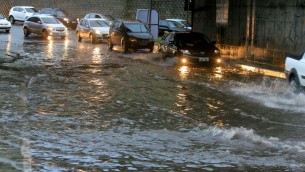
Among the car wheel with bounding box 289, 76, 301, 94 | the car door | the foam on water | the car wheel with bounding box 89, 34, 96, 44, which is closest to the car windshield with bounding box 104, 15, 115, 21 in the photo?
the car wheel with bounding box 89, 34, 96, 44

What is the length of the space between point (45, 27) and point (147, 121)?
Answer: 2929 centimetres

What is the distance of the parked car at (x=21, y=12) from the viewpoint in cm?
5131

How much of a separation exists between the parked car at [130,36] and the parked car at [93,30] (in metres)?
4.20

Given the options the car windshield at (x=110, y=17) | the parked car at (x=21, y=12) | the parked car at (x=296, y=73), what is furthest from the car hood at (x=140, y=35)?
the parked car at (x=21, y=12)

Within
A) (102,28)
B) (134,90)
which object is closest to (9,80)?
(134,90)

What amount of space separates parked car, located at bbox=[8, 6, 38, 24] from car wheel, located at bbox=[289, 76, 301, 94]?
1614 inches

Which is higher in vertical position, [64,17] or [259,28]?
[64,17]

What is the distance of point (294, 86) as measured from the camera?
1315cm

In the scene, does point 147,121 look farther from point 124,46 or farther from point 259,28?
point 124,46

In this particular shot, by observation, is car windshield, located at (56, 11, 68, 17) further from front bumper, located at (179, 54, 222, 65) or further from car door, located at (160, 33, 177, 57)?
front bumper, located at (179, 54, 222, 65)

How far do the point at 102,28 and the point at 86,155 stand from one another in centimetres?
2853

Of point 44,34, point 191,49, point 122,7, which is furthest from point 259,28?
point 122,7

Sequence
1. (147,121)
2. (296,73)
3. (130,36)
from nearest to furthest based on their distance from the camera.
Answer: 1. (147,121)
2. (296,73)
3. (130,36)

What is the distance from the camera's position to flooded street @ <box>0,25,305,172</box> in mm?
7234
